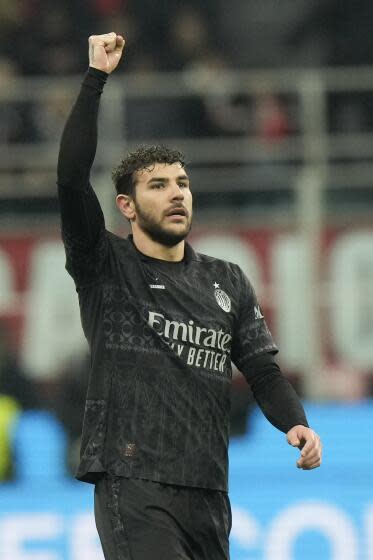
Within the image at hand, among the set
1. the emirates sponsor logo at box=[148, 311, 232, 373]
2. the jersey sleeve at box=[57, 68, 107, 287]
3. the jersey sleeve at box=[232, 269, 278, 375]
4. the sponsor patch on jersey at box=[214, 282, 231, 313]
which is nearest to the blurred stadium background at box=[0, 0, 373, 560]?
the jersey sleeve at box=[232, 269, 278, 375]

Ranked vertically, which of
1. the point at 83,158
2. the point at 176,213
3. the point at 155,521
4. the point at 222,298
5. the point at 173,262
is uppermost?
the point at 83,158

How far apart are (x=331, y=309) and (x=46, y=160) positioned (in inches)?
99.9

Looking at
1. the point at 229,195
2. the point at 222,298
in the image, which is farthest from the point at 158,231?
the point at 229,195

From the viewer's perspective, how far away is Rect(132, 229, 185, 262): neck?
5051 mm

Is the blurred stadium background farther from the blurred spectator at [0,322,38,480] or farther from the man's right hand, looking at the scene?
the man's right hand

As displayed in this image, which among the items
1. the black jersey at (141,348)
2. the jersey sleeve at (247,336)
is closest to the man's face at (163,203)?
the black jersey at (141,348)

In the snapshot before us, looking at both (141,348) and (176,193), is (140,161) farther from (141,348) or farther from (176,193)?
(141,348)

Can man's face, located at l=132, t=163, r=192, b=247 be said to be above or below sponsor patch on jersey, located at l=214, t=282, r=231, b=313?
above

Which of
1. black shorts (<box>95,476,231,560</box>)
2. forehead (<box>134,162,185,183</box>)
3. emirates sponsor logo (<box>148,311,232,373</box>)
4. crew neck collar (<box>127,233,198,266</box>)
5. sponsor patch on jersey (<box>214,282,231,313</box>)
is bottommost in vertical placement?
black shorts (<box>95,476,231,560</box>)

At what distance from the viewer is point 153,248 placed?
5055 mm

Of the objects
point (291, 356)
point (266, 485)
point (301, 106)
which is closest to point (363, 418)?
point (266, 485)

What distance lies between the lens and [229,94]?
11.7 meters

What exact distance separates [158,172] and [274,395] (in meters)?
0.87

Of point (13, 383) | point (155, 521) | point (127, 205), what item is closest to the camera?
point (155, 521)
